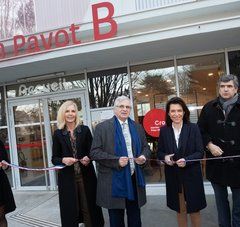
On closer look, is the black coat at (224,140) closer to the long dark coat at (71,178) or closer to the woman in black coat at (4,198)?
the long dark coat at (71,178)

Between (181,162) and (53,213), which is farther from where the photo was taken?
(53,213)

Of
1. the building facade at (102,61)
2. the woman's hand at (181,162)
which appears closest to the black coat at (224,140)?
the woman's hand at (181,162)

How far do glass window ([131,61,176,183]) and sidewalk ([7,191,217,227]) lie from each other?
84 centimetres

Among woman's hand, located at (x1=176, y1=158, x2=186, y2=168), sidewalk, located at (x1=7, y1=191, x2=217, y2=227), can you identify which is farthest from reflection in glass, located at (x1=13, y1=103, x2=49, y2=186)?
woman's hand, located at (x1=176, y1=158, x2=186, y2=168)

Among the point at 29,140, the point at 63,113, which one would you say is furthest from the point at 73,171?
the point at 29,140

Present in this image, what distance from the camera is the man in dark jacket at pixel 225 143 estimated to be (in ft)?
11.5

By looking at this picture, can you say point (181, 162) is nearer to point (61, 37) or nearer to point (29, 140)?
point (61, 37)

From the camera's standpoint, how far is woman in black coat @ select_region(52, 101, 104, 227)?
3.85 meters

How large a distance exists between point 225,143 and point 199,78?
12.3ft

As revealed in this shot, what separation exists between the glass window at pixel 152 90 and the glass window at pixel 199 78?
9.8 inches

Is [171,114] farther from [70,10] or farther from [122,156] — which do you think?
[70,10]

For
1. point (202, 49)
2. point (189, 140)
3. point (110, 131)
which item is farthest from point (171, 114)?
point (202, 49)

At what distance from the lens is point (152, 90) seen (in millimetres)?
7422

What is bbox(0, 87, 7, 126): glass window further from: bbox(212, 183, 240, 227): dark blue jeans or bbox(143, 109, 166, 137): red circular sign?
bbox(212, 183, 240, 227): dark blue jeans
